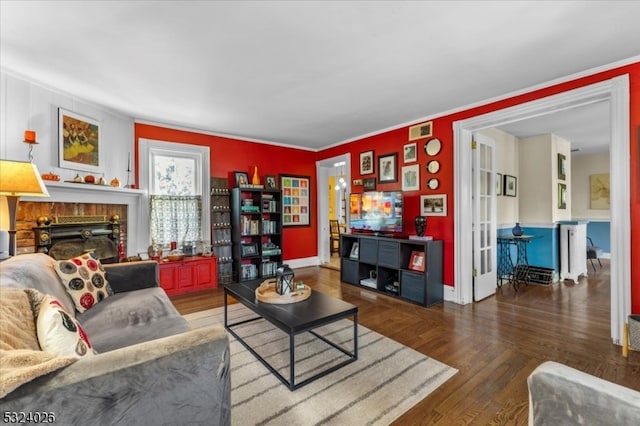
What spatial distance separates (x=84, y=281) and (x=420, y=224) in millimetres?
3610

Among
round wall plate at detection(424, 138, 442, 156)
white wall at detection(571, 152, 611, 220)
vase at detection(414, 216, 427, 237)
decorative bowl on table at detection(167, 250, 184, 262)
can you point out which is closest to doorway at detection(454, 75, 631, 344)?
round wall plate at detection(424, 138, 442, 156)

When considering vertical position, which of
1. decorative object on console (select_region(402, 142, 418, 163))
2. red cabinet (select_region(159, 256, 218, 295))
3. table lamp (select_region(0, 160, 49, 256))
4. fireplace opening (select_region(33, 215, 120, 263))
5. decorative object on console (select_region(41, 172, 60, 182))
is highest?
decorative object on console (select_region(402, 142, 418, 163))

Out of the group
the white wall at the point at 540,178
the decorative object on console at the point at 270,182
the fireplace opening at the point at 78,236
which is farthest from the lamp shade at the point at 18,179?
the white wall at the point at 540,178

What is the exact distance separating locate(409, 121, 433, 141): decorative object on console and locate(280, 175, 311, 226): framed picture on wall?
2439mm

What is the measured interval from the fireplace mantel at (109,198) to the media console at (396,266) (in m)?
3.04

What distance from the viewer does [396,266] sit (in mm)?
3830

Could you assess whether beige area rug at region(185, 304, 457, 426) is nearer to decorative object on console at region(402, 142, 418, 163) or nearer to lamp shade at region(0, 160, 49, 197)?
lamp shade at region(0, 160, 49, 197)

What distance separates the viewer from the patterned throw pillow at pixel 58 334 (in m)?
1.06

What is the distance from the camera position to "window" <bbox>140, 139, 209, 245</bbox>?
13.5 ft

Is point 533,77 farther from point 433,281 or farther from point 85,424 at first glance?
point 85,424

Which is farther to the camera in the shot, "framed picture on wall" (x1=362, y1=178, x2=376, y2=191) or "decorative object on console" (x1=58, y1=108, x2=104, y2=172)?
"framed picture on wall" (x1=362, y1=178, x2=376, y2=191)

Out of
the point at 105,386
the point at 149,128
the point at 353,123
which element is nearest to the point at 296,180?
the point at 353,123

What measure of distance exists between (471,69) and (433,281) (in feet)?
7.85

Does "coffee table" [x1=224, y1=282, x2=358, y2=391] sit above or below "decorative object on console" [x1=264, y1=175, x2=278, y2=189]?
below
